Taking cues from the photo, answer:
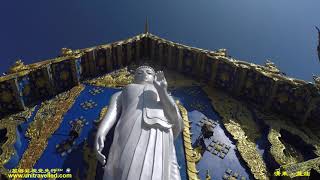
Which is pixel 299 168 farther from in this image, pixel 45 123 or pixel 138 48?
pixel 138 48

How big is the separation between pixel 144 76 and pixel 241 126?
2.78 metres

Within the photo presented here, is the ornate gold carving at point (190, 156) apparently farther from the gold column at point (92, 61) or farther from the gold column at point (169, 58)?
the gold column at point (92, 61)

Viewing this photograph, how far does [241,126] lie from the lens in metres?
10.1

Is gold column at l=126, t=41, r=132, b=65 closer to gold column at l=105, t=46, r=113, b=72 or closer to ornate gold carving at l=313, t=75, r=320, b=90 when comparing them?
gold column at l=105, t=46, r=113, b=72

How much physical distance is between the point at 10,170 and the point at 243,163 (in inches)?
193

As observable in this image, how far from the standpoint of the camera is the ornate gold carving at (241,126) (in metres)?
8.92

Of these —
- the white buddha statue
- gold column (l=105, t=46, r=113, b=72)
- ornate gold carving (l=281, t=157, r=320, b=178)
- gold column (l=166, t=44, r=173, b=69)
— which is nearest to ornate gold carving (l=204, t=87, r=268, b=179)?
ornate gold carving (l=281, t=157, r=320, b=178)

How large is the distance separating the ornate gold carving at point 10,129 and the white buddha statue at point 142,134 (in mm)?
2200

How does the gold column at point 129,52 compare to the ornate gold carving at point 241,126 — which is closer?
the ornate gold carving at point 241,126

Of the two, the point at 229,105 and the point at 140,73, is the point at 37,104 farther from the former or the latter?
the point at 229,105

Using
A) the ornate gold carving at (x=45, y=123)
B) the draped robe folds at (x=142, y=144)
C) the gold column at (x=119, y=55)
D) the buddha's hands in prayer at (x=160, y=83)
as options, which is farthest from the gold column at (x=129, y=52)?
the draped robe folds at (x=142, y=144)

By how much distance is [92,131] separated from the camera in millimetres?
9523

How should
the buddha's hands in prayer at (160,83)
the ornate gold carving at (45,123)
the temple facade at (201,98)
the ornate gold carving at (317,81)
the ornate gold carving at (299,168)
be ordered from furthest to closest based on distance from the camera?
the ornate gold carving at (317,81), the temple facade at (201,98), the ornate gold carving at (45,123), the buddha's hands in prayer at (160,83), the ornate gold carving at (299,168)

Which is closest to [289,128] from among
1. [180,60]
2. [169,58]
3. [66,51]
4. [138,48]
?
[180,60]
